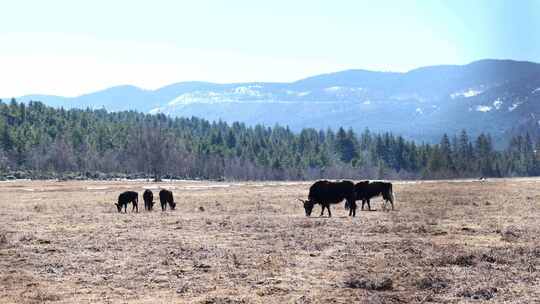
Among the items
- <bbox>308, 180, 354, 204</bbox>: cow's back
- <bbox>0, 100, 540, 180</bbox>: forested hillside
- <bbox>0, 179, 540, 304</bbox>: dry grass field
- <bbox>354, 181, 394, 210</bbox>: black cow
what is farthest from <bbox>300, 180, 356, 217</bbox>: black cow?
<bbox>0, 100, 540, 180</bbox>: forested hillside

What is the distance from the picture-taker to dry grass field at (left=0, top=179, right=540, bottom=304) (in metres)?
15.5

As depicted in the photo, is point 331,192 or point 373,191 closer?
point 331,192

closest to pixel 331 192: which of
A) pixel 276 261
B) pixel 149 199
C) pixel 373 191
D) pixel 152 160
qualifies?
pixel 373 191

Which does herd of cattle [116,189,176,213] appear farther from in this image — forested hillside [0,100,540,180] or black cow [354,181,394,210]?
forested hillside [0,100,540,180]

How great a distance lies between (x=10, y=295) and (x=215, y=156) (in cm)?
16782

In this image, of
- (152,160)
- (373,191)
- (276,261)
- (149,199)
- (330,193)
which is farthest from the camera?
(152,160)

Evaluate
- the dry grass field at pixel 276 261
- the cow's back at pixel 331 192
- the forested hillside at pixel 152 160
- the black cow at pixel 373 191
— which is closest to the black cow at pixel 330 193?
the cow's back at pixel 331 192

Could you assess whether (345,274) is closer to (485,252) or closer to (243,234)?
(485,252)

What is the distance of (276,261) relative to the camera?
19.8m

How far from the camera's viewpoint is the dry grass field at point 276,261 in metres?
15.5

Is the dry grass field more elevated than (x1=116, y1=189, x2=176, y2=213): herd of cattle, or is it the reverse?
(x1=116, y1=189, x2=176, y2=213): herd of cattle

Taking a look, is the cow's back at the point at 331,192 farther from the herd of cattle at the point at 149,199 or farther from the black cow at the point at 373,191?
the herd of cattle at the point at 149,199

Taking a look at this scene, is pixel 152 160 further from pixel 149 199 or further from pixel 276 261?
pixel 276 261

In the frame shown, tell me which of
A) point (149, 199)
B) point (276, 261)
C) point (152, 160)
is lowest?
point (276, 261)
